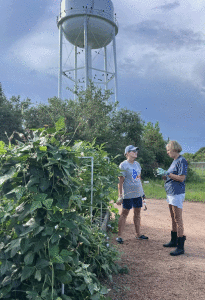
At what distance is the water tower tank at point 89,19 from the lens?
23.4 meters

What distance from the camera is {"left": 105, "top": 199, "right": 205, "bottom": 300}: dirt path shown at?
300cm

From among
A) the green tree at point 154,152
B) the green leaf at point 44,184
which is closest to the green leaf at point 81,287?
the green leaf at point 44,184

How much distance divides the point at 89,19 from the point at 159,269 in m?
23.5

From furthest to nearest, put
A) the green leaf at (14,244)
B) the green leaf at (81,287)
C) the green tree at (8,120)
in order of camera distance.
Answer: the green tree at (8,120) → the green leaf at (81,287) → the green leaf at (14,244)

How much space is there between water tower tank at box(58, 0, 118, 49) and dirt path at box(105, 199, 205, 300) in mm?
21738

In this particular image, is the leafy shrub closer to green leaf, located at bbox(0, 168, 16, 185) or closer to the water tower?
green leaf, located at bbox(0, 168, 16, 185)

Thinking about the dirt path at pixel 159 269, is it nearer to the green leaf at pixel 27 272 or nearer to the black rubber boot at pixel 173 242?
the black rubber boot at pixel 173 242

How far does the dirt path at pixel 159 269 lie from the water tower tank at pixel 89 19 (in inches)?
856

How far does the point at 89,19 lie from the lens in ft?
76.3

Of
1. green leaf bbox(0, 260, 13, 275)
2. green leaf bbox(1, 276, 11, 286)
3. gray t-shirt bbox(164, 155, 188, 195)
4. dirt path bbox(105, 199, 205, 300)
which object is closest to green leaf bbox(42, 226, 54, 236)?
green leaf bbox(0, 260, 13, 275)

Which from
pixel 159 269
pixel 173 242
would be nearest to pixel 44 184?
pixel 159 269

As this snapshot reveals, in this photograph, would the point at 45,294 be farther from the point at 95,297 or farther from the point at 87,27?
the point at 87,27

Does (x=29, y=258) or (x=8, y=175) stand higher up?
(x=8, y=175)

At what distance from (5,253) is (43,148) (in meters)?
0.83
